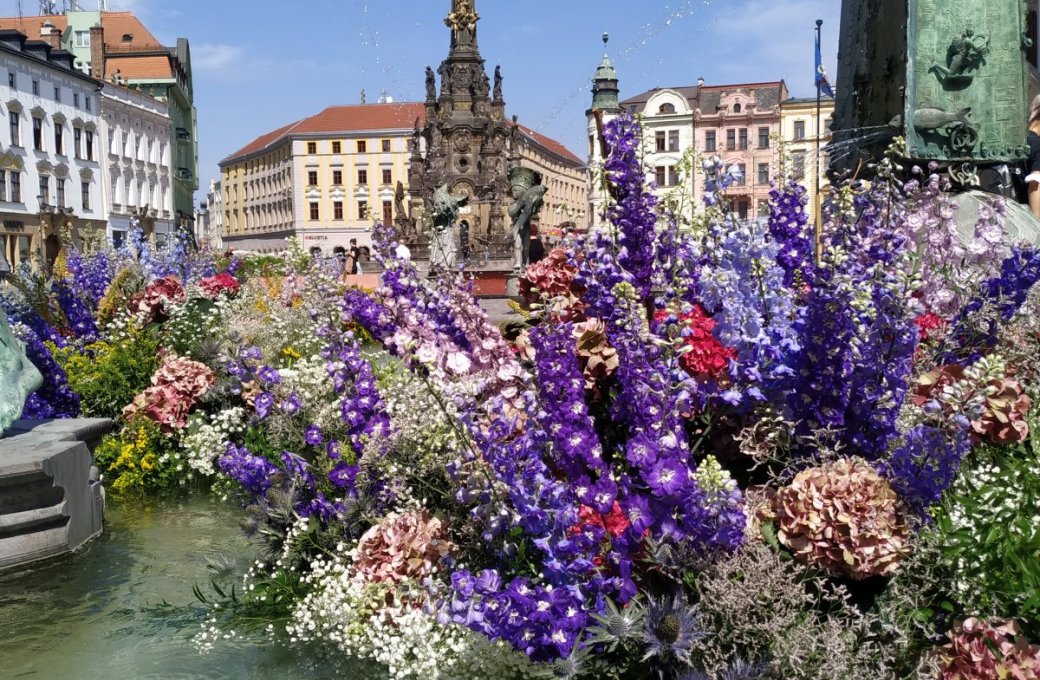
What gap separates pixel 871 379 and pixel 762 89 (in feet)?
219

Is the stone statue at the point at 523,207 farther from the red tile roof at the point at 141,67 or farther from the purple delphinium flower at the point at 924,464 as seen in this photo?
the red tile roof at the point at 141,67

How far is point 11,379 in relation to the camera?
18.1 feet

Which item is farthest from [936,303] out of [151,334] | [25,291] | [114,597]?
[25,291]

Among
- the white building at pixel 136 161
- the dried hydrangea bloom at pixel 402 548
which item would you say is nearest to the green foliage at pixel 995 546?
the dried hydrangea bloom at pixel 402 548

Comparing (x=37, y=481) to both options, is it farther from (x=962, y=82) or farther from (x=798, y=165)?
(x=962, y=82)

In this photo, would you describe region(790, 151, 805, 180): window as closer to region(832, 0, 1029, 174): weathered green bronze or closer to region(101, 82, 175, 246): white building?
region(832, 0, 1029, 174): weathered green bronze

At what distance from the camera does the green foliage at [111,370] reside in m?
7.79

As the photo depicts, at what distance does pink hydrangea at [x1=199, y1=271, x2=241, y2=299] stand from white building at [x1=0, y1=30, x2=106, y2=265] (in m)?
32.4

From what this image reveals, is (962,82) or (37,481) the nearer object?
(37,481)

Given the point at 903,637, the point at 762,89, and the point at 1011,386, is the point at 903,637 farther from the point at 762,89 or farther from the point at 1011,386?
the point at 762,89

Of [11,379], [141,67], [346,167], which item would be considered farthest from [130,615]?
[346,167]

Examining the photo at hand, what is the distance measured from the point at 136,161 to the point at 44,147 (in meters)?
11.0

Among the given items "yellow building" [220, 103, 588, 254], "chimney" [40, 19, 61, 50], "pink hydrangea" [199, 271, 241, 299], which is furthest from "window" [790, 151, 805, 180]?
"yellow building" [220, 103, 588, 254]

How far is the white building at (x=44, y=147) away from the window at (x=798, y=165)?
1587 inches
